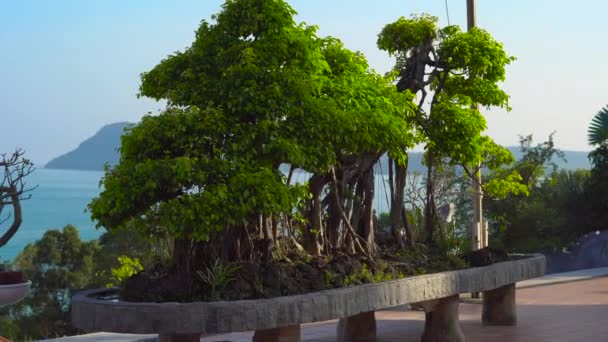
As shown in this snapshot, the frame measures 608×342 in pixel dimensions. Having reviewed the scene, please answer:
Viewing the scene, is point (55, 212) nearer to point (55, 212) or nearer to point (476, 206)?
point (55, 212)

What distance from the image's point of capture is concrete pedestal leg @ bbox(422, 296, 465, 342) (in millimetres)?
9508

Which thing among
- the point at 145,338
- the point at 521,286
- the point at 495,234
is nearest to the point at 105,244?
the point at 495,234

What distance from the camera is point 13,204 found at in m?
7.09

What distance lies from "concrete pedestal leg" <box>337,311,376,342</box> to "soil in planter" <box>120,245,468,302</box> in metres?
1.19

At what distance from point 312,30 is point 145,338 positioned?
11.4ft

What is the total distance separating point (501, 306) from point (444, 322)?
150cm

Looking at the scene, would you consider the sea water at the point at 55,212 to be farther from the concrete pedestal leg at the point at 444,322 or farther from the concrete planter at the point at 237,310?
the concrete planter at the point at 237,310

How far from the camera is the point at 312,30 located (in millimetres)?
8547

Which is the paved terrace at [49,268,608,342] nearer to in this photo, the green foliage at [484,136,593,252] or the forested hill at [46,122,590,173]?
the green foliage at [484,136,593,252]

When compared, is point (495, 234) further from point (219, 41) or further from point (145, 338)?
point (219, 41)

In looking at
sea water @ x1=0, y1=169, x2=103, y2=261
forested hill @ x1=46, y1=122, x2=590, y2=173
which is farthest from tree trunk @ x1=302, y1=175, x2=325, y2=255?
forested hill @ x1=46, y1=122, x2=590, y2=173

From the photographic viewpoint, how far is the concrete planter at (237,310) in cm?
699

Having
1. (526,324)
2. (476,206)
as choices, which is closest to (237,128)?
(526,324)

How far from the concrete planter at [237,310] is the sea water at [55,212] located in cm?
5787
